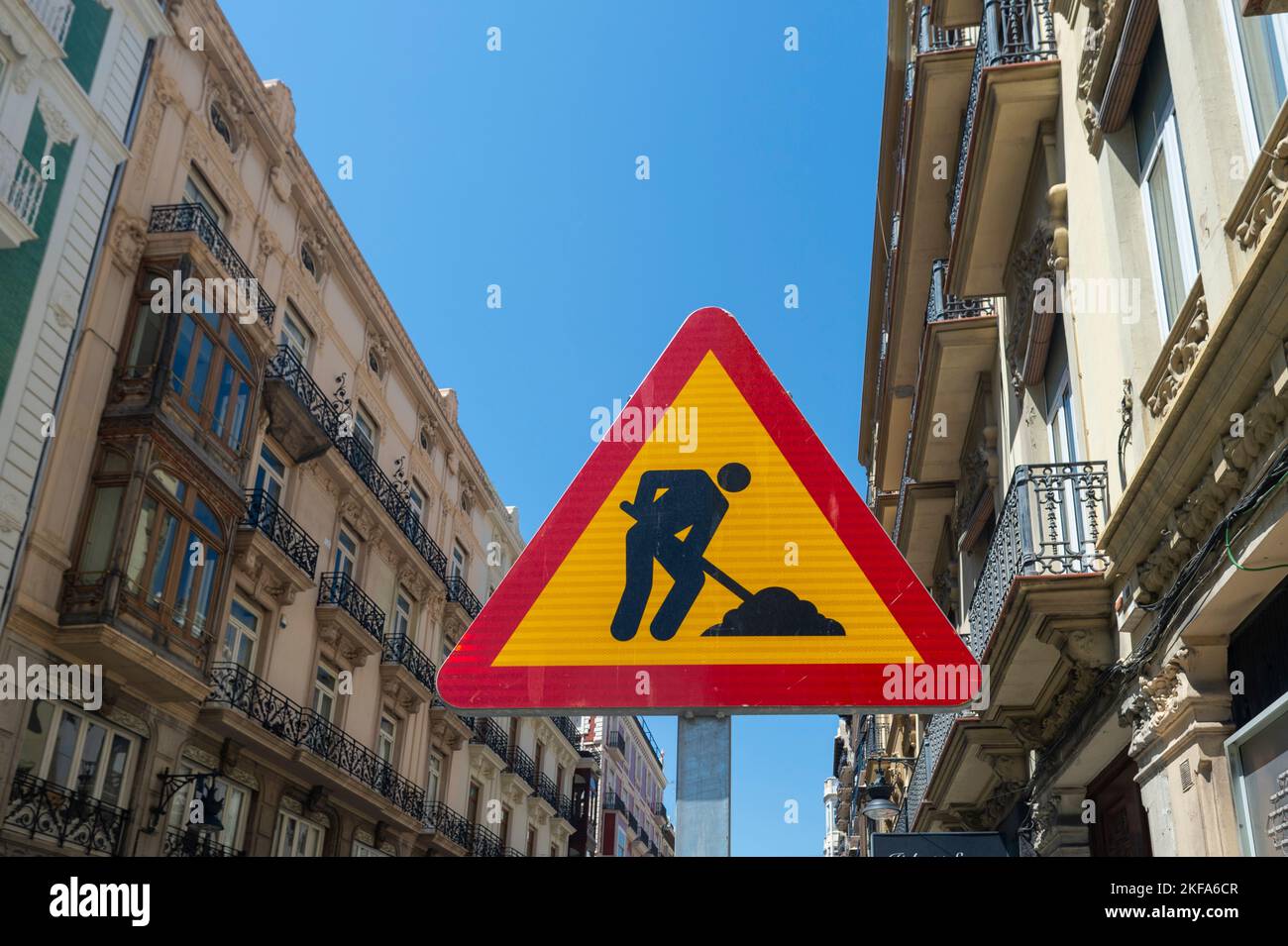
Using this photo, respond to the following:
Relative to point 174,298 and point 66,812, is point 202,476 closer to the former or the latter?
point 174,298

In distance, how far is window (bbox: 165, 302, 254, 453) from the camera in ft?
57.0

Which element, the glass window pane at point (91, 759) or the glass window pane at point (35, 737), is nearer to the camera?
the glass window pane at point (35, 737)

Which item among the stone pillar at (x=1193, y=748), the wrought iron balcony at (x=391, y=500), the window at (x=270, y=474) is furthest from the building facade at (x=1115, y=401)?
the wrought iron balcony at (x=391, y=500)

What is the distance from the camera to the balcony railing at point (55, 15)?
15.3 meters

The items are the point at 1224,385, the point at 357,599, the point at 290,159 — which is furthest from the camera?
the point at 357,599

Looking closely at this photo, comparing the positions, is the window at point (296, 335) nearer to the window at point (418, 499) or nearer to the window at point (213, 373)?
the window at point (213, 373)

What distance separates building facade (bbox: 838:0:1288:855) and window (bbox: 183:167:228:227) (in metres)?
12.2

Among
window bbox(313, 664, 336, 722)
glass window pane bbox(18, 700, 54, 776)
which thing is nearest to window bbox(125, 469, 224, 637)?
glass window pane bbox(18, 700, 54, 776)

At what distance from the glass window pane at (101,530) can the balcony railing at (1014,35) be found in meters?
12.4

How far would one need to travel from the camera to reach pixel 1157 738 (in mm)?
6871

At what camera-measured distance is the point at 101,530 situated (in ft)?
51.7

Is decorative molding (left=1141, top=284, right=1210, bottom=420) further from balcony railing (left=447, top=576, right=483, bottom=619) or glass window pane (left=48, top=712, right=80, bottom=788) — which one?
balcony railing (left=447, top=576, right=483, bottom=619)
